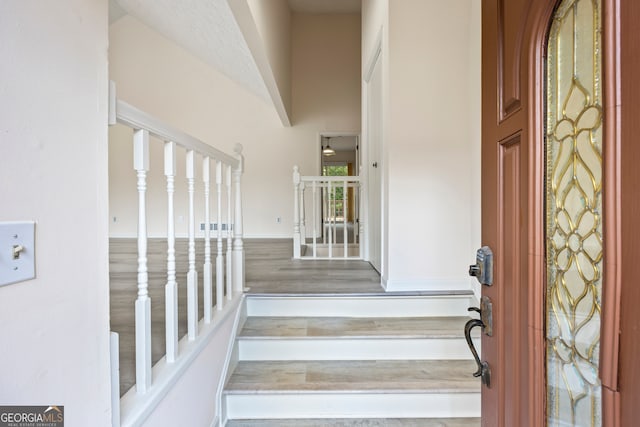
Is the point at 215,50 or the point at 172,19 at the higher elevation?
the point at 172,19

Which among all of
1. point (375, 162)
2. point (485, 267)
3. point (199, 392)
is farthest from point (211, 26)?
point (485, 267)

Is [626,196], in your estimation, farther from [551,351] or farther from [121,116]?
[121,116]

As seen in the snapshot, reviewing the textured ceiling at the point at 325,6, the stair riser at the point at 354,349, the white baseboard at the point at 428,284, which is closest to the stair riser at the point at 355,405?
the stair riser at the point at 354,349

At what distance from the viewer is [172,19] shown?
144 inches

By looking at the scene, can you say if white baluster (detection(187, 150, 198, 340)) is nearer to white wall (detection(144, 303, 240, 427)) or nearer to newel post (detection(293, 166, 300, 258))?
white wall (detection(144, 303, 240, 427))

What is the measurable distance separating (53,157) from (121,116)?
293 mm

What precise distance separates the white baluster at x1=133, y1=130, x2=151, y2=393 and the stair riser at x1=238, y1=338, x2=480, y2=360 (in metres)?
1.00

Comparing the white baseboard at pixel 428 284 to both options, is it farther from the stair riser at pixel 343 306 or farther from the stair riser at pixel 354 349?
the stair riser at pixel 354 349

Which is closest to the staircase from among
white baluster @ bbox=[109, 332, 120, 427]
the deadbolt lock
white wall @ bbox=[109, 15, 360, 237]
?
white baluster @ bbox=[109, 332, 120, 427]

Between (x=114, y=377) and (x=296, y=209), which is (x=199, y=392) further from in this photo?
(x=296, y=209)

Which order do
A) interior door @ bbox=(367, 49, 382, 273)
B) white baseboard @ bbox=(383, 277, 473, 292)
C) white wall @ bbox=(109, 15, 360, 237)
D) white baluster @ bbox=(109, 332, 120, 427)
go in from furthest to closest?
white wall @ bbox=(109, 15, 360, 237), interior door @ bbox=(367, 49, 382, 273), white baseboard @ bbox=(383, 277, 473, 292), white baluster @ bbox=(109, 332, 120, 427)

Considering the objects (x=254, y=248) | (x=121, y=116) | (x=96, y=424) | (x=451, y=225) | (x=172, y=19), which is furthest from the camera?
(x=254, y=248)

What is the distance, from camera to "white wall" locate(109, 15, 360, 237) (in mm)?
6258

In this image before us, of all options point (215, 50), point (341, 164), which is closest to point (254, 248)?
point (215, 50)
